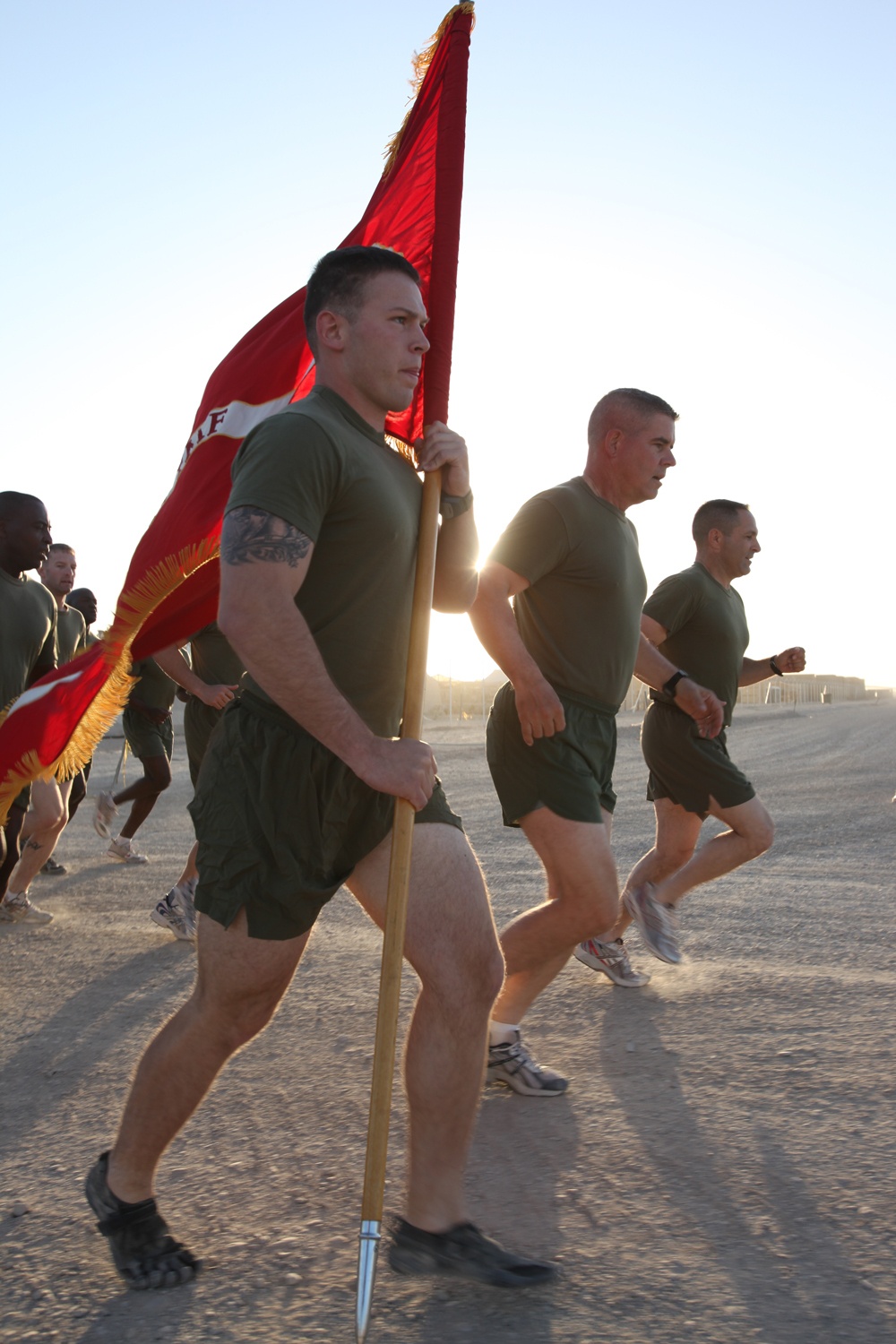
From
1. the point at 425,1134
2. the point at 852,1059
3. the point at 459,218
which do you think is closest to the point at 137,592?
the point at 459,218

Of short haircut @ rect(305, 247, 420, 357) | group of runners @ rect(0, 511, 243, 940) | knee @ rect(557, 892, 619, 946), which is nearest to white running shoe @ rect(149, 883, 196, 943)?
group of runners @ rect(0, 511, 243, 940)

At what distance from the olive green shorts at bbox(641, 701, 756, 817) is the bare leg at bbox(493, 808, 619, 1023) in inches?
64.7

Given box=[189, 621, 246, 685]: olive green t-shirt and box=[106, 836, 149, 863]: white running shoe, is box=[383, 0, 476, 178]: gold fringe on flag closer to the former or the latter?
box=[189, 621, 246, 685]: olive green t-shirt

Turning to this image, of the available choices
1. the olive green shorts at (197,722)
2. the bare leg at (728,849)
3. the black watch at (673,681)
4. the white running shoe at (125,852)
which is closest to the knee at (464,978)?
the black watch at (673,681)

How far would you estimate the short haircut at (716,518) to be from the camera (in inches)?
249

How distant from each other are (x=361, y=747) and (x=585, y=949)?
10.6 feet

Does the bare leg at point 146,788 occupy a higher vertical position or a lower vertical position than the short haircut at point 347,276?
lower

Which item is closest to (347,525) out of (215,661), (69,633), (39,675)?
(39,675)

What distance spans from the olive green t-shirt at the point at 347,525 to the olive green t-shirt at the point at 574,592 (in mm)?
1434

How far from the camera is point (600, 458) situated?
15.4 feet

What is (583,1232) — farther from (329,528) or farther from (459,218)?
(459,218)

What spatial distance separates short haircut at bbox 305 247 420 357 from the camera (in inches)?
113

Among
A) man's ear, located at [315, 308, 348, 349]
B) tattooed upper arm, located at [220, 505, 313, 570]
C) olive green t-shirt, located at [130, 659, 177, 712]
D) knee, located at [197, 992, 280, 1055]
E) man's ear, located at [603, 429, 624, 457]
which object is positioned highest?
man's ear, located at [603, 429, 624, 457]

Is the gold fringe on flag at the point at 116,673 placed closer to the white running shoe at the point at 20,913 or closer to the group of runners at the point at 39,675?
the group of runners at the point at 39,675
